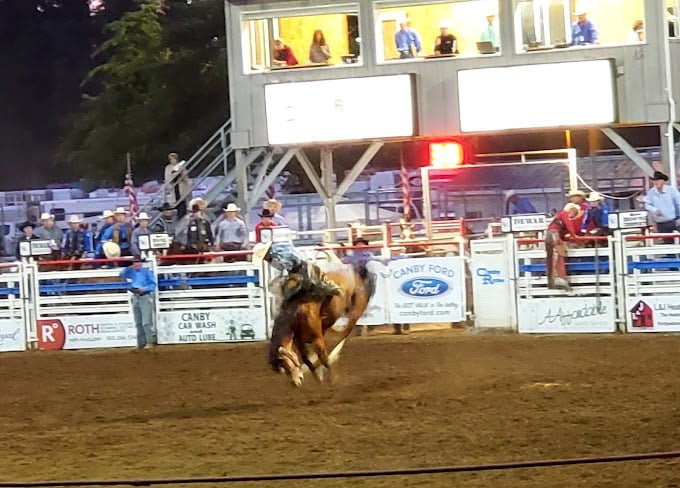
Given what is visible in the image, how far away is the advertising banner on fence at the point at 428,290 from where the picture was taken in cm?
1616

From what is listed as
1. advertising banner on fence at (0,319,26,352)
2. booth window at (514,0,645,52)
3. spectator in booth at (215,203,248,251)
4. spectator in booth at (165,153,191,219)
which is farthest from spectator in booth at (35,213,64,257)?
booth window at (514,0,645,52)

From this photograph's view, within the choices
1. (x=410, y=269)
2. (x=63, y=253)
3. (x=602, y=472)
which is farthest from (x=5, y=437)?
(x=63, y=253)

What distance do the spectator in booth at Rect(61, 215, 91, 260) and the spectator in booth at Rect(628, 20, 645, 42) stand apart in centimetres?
878

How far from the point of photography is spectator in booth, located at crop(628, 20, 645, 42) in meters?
19.2

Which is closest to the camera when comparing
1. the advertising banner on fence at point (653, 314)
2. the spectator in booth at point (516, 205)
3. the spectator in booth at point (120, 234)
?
the advertising banner on fence at point (653, 314)

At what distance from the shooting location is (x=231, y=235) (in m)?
17.6

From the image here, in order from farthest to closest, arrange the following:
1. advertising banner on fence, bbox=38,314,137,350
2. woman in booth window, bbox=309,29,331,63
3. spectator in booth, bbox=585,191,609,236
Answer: woman in booth window, bbox=309,29,331,63
advertising banner on fence, bbox=38,314,137,350
spectator in booth, bbox=585,191,609,236

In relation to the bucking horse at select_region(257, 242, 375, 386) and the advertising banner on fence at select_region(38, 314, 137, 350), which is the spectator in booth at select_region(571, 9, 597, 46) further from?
the bucking horse at select_region(257, 242, 375, 386)

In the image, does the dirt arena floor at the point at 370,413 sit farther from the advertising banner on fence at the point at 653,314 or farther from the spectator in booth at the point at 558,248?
the spectator in booth at the point at 558,248

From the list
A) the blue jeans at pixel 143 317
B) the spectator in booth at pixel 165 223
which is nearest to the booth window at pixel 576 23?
the spectator in booth at pixel 165 223

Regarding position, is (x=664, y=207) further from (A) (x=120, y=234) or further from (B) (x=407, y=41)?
(A) (x=120, y=234)

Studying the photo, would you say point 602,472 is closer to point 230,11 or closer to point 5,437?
point 5,437

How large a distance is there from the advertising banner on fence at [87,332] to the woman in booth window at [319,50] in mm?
5728

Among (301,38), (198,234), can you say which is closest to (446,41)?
(301,38)
